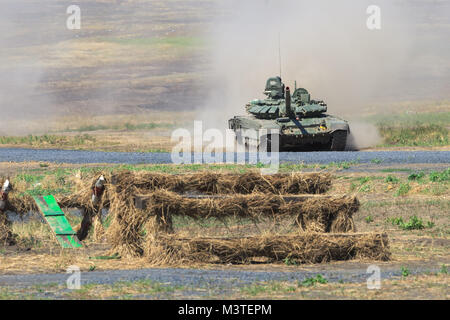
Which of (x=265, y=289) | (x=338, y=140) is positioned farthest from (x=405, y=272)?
(x=338, y=140)

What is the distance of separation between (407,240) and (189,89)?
170 feet

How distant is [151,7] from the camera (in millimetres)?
103438

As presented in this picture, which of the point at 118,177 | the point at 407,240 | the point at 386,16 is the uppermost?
the point at 386,16

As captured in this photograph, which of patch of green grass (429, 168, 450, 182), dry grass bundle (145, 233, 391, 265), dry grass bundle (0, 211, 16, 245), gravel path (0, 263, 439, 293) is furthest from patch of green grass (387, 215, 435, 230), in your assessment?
dry grass bundle (0, 211, 16, 245)

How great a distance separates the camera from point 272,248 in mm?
16594

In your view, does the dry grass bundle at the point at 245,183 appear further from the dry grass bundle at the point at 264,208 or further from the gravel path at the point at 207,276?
the gravel path at the point at 207,276

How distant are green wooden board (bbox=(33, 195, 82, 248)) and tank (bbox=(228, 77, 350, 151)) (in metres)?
17.3

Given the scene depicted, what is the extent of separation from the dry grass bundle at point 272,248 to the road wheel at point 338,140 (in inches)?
756

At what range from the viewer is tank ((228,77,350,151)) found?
117 ft

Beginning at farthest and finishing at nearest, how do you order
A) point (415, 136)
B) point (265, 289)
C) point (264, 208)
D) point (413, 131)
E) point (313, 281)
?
point (413, 131)
point (415, 136)
point (264, 208)
point (313, 281)
point (265, 289)

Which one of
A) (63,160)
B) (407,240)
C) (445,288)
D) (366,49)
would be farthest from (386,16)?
(445,288)

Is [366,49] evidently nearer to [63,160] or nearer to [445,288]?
[63,160]

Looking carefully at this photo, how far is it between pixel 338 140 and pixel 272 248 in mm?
19837

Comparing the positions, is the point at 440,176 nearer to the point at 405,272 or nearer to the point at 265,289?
the point at 405,272
